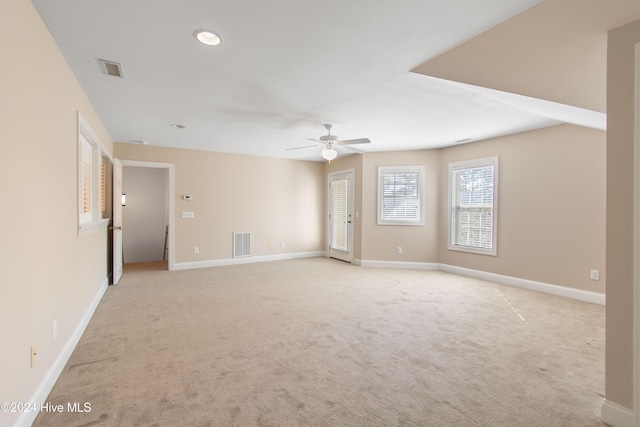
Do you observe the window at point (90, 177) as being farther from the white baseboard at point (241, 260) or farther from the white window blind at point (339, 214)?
the white window blind at point (339, 214)

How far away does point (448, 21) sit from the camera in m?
2.02

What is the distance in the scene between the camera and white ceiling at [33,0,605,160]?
6.40 feet

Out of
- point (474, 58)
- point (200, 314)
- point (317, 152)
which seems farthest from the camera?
point (317, 152)

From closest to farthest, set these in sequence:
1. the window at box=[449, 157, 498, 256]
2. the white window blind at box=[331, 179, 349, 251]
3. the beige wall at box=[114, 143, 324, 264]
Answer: the window at box=[449, 157, 498, 256], the beige wall at box=[114, 143, 324, 264], the white window blind at box=[331, 179, 349, 251]

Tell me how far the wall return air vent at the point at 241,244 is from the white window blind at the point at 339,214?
6.94 ft

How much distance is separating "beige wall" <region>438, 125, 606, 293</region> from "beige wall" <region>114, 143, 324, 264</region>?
4.02 meters

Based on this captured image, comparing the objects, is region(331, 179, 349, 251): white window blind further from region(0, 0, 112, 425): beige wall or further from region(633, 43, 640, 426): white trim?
region(633, 43, 640, 426): white trim

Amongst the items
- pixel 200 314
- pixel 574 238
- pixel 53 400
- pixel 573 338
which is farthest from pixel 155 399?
pixel 574 238

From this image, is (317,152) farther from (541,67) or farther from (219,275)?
(541,67)

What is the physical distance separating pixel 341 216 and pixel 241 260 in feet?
8.49

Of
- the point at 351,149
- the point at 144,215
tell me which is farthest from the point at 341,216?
the point at 144,215

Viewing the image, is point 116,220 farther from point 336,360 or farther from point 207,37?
point 336,360

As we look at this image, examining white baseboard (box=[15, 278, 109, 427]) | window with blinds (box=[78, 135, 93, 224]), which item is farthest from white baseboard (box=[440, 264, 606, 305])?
window with blinds (box=[78, 135, 93, 224])

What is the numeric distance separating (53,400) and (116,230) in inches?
139
